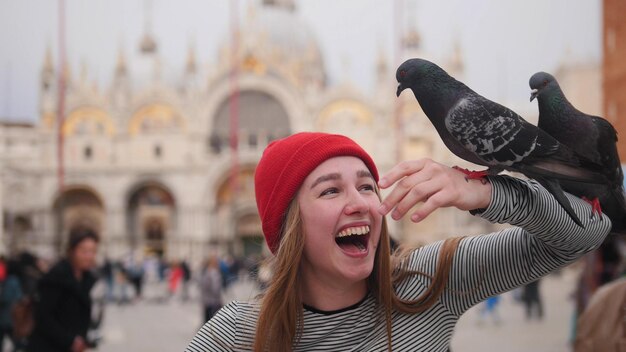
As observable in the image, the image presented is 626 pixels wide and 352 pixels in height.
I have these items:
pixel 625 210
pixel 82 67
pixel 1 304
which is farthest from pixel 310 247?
pixel 82 67

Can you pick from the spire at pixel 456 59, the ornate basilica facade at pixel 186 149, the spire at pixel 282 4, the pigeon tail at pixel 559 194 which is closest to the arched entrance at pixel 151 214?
the ornate basilica facade at pixel 186 149

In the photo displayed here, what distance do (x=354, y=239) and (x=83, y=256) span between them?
3.13 metres

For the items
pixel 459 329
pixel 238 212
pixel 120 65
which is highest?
pixel 120 65

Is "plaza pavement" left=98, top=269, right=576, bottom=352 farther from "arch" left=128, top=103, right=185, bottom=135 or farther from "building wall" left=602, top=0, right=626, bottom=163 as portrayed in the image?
"arch" left=128, top=103, right=185, bottom=135

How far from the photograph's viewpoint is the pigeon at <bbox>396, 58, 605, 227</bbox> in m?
1.49

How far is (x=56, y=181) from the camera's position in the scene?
3438cm

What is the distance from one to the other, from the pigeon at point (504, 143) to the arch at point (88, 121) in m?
37.0

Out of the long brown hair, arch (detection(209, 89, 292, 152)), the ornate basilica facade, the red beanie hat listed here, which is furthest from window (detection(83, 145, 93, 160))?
the long brown hair

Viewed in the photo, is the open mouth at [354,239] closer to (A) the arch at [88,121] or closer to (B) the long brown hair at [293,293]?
(B) the long brown hair at [293,293]

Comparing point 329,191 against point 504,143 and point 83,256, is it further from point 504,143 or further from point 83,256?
point 83,256

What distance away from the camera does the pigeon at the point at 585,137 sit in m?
1.55

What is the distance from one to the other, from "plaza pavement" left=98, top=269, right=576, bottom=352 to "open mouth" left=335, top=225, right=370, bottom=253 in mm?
5043

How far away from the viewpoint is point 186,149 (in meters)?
36.1

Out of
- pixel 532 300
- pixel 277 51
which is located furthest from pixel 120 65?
pixel 532 300
